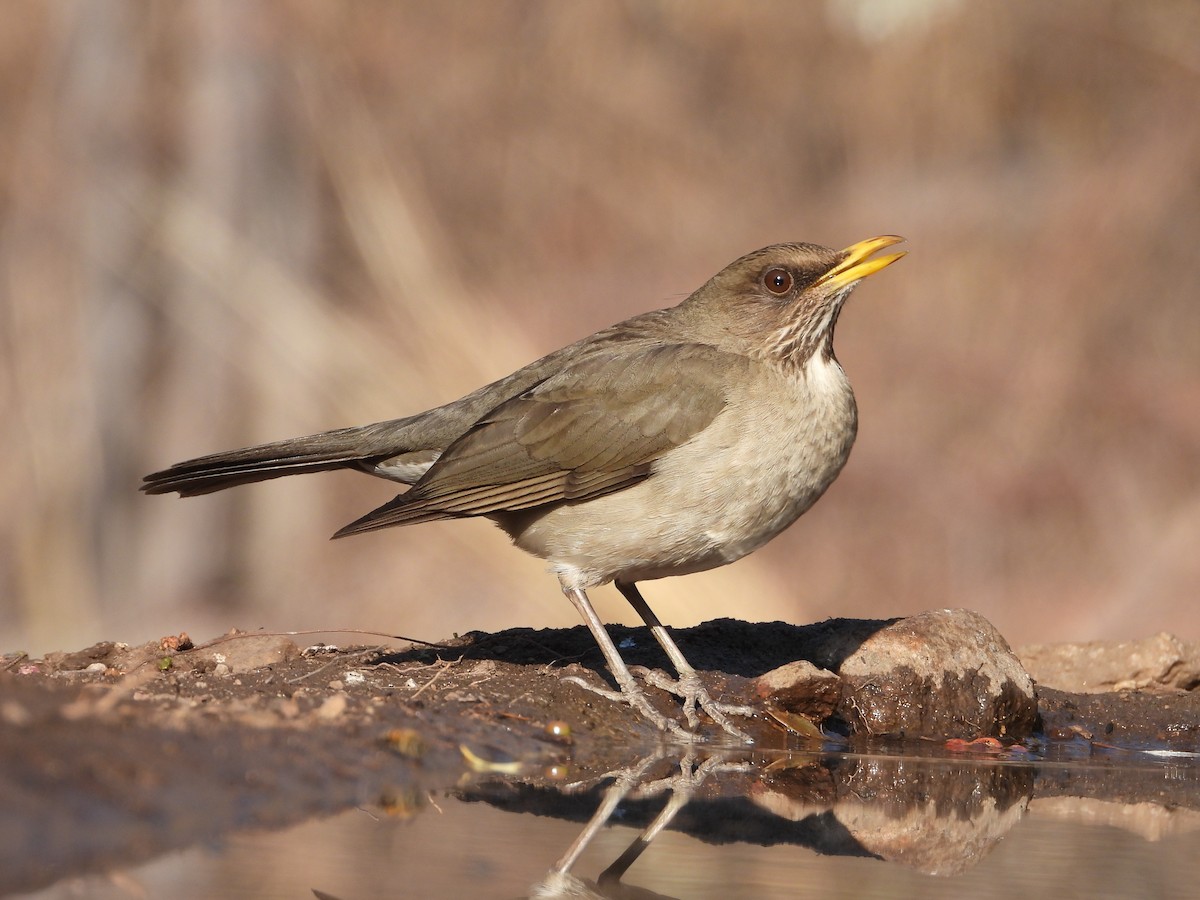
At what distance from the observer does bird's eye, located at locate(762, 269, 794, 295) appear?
691 centimetres

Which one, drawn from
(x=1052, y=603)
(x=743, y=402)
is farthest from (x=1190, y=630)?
(x=743, y=402)

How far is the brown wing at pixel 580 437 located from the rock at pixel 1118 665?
2.29m

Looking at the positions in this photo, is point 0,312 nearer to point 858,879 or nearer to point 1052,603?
point 1052,603

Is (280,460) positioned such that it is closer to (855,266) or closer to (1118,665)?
(855,266)

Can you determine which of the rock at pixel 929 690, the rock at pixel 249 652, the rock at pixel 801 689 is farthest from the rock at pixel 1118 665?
the rock at pixel 249 652

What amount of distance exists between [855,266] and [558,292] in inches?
352

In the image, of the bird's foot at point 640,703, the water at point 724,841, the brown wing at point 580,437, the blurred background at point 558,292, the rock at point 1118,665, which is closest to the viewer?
the water at point 724,841

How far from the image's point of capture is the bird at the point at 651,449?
6.20 m

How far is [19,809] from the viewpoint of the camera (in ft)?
11.7

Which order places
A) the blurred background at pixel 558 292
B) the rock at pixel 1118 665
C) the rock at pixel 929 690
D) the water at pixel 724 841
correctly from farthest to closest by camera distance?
the blurred background at pixel 558 292 → the rock at pixel 1118 665 → the rock at pixel 929 690 → the water at pixel 724 841

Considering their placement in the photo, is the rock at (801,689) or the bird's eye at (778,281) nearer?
the rock at (801,689)

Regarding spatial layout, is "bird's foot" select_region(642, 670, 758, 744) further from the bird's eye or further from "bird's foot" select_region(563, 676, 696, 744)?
the bird's eye

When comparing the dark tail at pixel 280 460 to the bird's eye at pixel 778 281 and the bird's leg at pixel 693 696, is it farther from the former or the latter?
the bird's eye at pixel 778 281

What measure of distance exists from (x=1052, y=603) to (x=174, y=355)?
25.7ft
